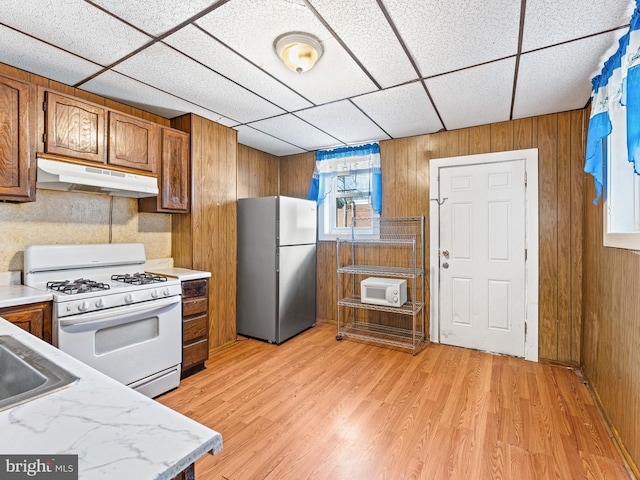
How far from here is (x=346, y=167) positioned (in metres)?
4.01

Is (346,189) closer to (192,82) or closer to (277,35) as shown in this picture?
(192,82)

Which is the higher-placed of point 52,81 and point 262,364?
point 52,81

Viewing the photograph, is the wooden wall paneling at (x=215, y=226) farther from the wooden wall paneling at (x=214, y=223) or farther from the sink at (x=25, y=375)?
the sink at (x=25, y=375)

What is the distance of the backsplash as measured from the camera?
7.16 feet

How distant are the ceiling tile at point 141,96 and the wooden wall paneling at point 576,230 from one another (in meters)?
3.21

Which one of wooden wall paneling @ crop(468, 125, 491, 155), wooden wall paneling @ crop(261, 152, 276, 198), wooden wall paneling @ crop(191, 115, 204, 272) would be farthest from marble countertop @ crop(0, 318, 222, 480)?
wooden wall paneling @ crop(261, 152, 276, 198)

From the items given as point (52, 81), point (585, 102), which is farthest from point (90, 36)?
point (585, 102)

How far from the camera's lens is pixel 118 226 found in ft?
9.02

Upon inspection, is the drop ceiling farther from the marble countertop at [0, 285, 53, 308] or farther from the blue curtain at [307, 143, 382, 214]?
the marble countertop at [0, 285, 53, 308]

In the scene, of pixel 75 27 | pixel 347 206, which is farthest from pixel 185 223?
pixel 347 206

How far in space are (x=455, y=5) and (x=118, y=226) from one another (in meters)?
2.88

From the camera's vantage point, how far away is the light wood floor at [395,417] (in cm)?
167

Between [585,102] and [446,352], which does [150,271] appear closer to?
[446,352]

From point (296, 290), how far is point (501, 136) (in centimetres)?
267
